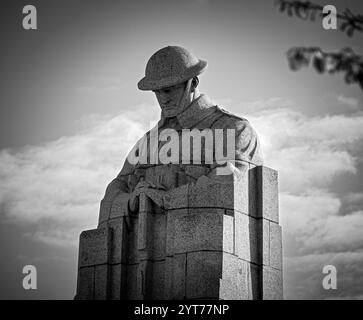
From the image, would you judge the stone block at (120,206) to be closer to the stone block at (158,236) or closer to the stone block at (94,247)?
the stone block at (94,247)

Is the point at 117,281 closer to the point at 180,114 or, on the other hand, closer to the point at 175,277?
the point at 175,277

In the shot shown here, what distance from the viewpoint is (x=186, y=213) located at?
51.8 ft

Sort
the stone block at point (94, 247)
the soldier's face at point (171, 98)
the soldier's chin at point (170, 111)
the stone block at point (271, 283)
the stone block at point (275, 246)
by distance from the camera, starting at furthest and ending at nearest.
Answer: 1. the soldier's chin at point (170, 111)
2. the soldier's face at point (171, 98)
3. the stone block at point (94, 247)
4. the stone block at point (275, 246)
5. the stone block at point (271, 283)

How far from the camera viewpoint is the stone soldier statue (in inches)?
653

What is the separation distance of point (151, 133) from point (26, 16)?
12.9 feet

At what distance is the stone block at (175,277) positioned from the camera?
49.4 feet

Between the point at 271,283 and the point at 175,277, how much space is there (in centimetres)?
203

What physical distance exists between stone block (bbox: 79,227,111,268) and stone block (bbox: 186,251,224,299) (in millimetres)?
2348

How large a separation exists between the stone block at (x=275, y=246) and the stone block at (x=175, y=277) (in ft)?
6.67

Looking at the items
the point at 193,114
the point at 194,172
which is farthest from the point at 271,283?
the point at 193,114

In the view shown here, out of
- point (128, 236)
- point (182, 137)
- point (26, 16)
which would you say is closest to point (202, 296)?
point (128, 236)

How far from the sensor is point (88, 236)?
56.1ft

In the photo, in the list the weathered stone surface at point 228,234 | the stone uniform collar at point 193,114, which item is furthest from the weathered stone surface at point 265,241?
the stone uniform collar at point 193,114
